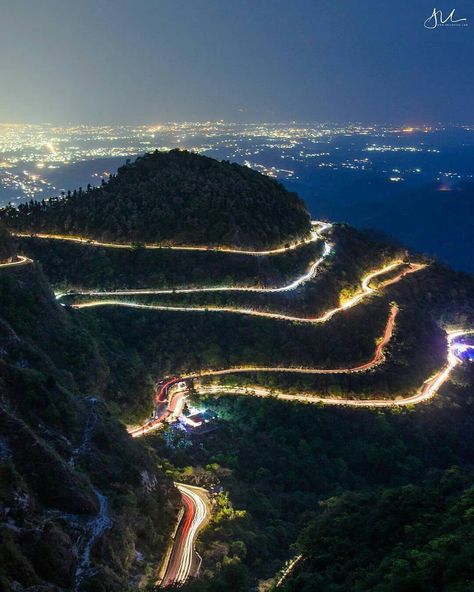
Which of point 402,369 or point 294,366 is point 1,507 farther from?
point 402,369

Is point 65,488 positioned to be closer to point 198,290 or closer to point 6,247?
point 6,247

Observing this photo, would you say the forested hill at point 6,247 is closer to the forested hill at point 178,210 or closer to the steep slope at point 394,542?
the forested hill at point 178,210

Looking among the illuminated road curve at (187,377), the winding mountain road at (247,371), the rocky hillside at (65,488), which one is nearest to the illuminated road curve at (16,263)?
the winding mountain road at (247,371)

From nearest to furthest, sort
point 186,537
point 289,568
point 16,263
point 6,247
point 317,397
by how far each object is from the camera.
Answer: point 289,568
point 186,537
point 16,263
point 6,247
point 317,397

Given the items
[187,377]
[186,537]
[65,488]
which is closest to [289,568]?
[186,537]

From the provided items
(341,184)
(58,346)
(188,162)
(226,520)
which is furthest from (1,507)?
(341,184)

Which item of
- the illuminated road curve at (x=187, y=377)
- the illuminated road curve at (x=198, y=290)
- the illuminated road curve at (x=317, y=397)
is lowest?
the illuminated road curve at (x=317, y=397)

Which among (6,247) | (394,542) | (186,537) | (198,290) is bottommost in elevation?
(186,537)

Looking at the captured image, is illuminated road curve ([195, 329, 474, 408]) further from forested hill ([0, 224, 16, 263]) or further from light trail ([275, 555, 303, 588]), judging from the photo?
light trail ([275, 555, 303, 588])
